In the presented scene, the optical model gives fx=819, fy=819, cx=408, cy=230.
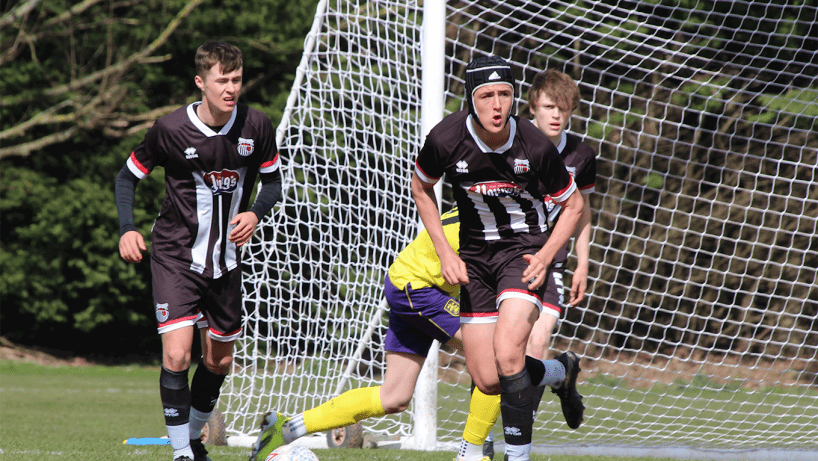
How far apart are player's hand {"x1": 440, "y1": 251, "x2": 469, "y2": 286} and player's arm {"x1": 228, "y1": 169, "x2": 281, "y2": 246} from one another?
0.93 metres

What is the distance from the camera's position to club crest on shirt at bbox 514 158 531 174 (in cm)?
352

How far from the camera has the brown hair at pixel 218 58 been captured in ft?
12.2

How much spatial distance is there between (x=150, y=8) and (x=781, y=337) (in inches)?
436

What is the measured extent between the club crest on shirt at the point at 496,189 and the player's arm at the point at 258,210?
1027mm

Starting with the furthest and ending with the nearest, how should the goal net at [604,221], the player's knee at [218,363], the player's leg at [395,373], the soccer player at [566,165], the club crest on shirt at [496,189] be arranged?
the goal net at [604,221] → the soccer player at [566,165] → the player's knee at [218,363] → the player's leg at [395,373] → the club crest on shirt at [496,189]

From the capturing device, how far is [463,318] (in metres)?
3.68

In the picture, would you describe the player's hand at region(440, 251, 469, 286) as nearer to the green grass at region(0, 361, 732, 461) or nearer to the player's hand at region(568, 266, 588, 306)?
the player's hand at region(568, 266, 588, 306)

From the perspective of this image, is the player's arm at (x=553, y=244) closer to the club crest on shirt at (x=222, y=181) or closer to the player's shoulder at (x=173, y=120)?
the club crest on shirt at (x=222, y=181)

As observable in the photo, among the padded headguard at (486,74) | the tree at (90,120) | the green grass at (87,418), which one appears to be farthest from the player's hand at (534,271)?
the tree at (90,120)

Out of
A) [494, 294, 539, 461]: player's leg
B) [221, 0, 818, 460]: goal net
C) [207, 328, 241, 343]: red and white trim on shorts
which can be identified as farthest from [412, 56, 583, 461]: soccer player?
[221, 0, 818, 460]: goal net

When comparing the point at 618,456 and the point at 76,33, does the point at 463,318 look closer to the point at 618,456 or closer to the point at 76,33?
the point at 618,456

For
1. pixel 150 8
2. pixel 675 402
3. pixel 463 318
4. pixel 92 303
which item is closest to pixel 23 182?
pixel 92 303

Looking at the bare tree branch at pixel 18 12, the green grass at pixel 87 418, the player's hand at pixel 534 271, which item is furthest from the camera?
the bare tree branch at pixel 18 12

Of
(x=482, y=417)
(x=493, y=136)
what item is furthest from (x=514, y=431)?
(x=493, y=136)
